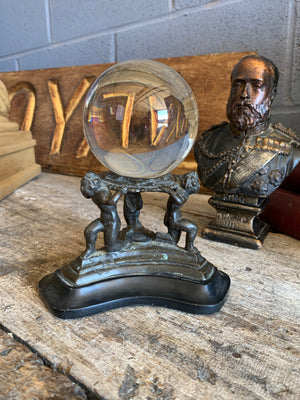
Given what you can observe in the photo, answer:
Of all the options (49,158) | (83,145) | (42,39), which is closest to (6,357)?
(83,145)

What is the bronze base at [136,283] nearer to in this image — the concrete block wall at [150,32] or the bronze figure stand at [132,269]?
the bronze figure stand at [132,269]

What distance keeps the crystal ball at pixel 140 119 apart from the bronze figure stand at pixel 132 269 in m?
0.05

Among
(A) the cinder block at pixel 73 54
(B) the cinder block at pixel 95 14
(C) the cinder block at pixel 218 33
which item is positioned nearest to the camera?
(C) the cinder block at pixel 218 33

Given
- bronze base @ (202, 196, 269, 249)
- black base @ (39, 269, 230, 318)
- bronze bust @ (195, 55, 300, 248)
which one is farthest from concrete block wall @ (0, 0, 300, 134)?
black base @ (39, 269, 230, 318)

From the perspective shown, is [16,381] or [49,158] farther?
[49,158]

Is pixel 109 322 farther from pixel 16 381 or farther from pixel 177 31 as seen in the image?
pixel 177 31

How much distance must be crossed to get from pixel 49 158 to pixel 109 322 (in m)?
1.30

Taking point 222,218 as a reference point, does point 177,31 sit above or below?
above

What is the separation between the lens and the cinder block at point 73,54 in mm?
1776

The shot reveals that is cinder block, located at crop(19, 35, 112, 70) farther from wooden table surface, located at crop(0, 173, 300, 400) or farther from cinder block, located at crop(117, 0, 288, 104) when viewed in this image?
wooden table surface, located at crop(0, 173, 300, 400)

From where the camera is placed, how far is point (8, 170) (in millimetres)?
1364

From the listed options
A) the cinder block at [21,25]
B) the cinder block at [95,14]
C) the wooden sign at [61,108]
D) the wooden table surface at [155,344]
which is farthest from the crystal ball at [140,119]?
the cinder block at [21,25]

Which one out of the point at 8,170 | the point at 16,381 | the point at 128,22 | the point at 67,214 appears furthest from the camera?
the point at 128,22

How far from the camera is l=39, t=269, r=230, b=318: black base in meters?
0.59
